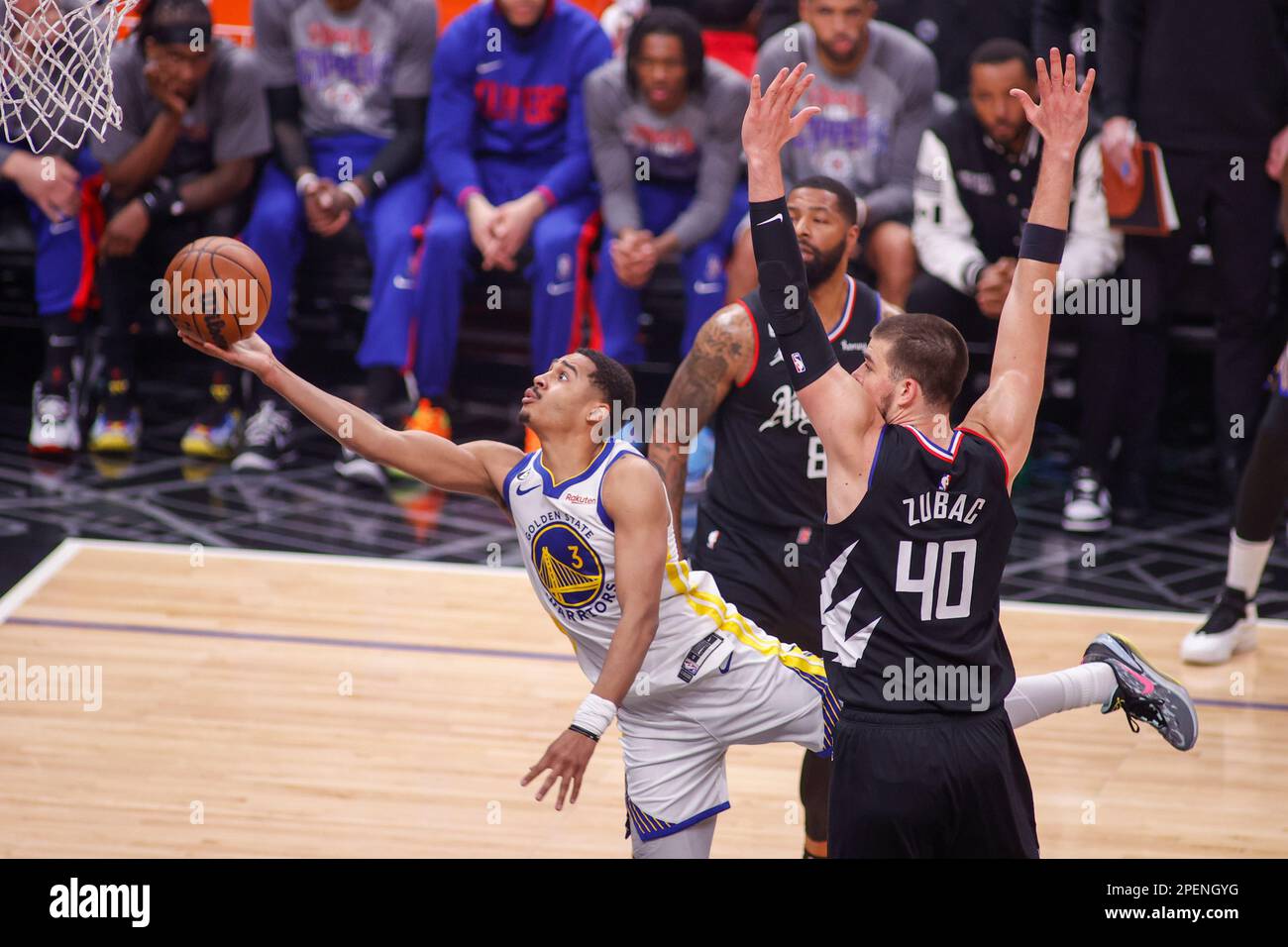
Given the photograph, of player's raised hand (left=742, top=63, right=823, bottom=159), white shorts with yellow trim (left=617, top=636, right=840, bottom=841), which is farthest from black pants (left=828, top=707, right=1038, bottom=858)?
player's raised hand (left=742, top=63, right=823, bottom=159)

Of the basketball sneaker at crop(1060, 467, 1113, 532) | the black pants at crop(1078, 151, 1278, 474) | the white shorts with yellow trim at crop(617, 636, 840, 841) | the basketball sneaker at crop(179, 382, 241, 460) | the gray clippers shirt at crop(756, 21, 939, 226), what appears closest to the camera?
the white shorts with yellow trim at crop(617, 636, 840, 841)

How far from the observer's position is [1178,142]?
7117mm

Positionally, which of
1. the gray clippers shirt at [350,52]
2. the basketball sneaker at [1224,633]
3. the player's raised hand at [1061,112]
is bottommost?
the basketball sneaker at [1224,633]

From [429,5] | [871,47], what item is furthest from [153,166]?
[871,47]

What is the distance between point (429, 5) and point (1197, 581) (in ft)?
15.2

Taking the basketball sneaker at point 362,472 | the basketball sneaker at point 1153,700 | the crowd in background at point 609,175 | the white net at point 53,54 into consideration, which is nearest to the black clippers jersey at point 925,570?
the basketball sneaker at point 1153,700

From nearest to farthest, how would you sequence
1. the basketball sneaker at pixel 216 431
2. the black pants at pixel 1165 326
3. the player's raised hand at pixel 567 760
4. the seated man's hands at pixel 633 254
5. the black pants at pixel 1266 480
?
the player's raised hand at pixel 567 760
the black pants at pixel 1266 480
the black pants at pixel 1165 326
the seated man's hands at pixel 633 254
the basketball sneaker at pixel 216 431

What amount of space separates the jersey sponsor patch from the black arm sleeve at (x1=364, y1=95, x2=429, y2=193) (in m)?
4.77

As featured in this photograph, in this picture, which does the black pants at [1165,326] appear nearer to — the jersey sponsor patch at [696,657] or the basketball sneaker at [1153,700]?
the basketball sneaker at [1153,700]

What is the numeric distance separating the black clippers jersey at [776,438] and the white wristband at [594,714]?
3.79ft

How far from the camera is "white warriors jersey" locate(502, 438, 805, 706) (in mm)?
3650

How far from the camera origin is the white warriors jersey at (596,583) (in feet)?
12.0

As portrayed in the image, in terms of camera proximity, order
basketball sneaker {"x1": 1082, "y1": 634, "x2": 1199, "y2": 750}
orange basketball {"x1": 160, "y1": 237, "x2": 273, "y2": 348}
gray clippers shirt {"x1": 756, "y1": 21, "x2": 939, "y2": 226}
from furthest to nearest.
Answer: gray clippers shirt {"x1": 756, "y1": 21, "x2": 939, "y2": 226}, basketball sneaker {"x1": 1082, "y1": 634, "x2": 1199, "y2": 750}, orange basketball {"x1": 160, "y1": 237, "x2": 273, "y2": 348}
